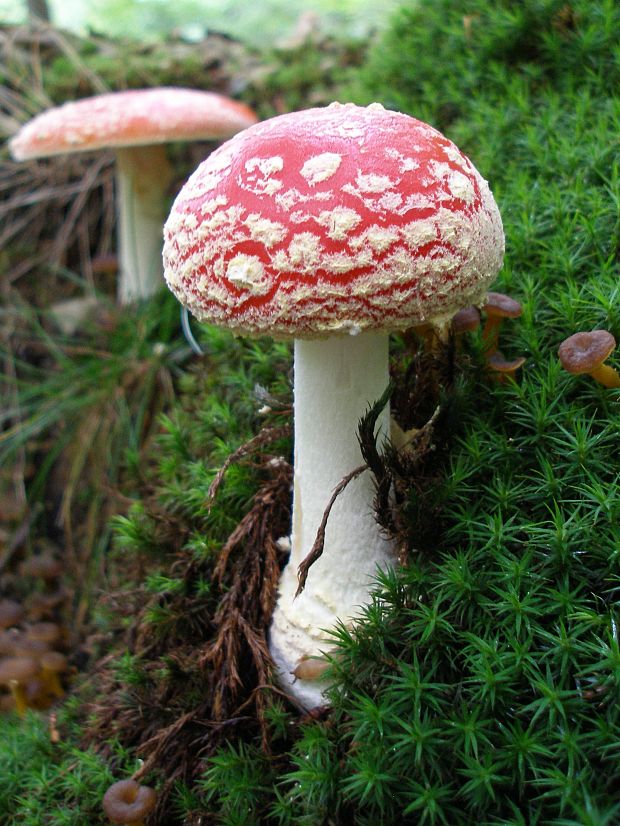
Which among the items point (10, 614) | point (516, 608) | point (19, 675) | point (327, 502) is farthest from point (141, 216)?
point (516, 608)

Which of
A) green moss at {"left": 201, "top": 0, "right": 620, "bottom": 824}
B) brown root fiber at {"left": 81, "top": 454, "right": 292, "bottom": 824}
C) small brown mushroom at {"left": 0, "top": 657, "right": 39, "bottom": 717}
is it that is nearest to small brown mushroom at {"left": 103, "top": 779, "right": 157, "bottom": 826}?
brown root fiber at {"left": 81, "top": 454, "right": 292, "bottom": 824}

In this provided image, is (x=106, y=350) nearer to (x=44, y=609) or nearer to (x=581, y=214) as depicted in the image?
(x=44, y=609)

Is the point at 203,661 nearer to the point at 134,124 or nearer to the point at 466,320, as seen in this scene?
the point at 466,320

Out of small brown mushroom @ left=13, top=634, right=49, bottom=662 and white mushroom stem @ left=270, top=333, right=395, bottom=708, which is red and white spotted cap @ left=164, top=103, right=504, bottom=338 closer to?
white mushroom stem @ left=270, top=333, right=395, bottom=708

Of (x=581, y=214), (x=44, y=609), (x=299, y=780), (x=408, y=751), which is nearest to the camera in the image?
(x=408, y=751)

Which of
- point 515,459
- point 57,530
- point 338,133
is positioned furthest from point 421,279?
point 57,530

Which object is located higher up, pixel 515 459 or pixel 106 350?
pixel 515 459
